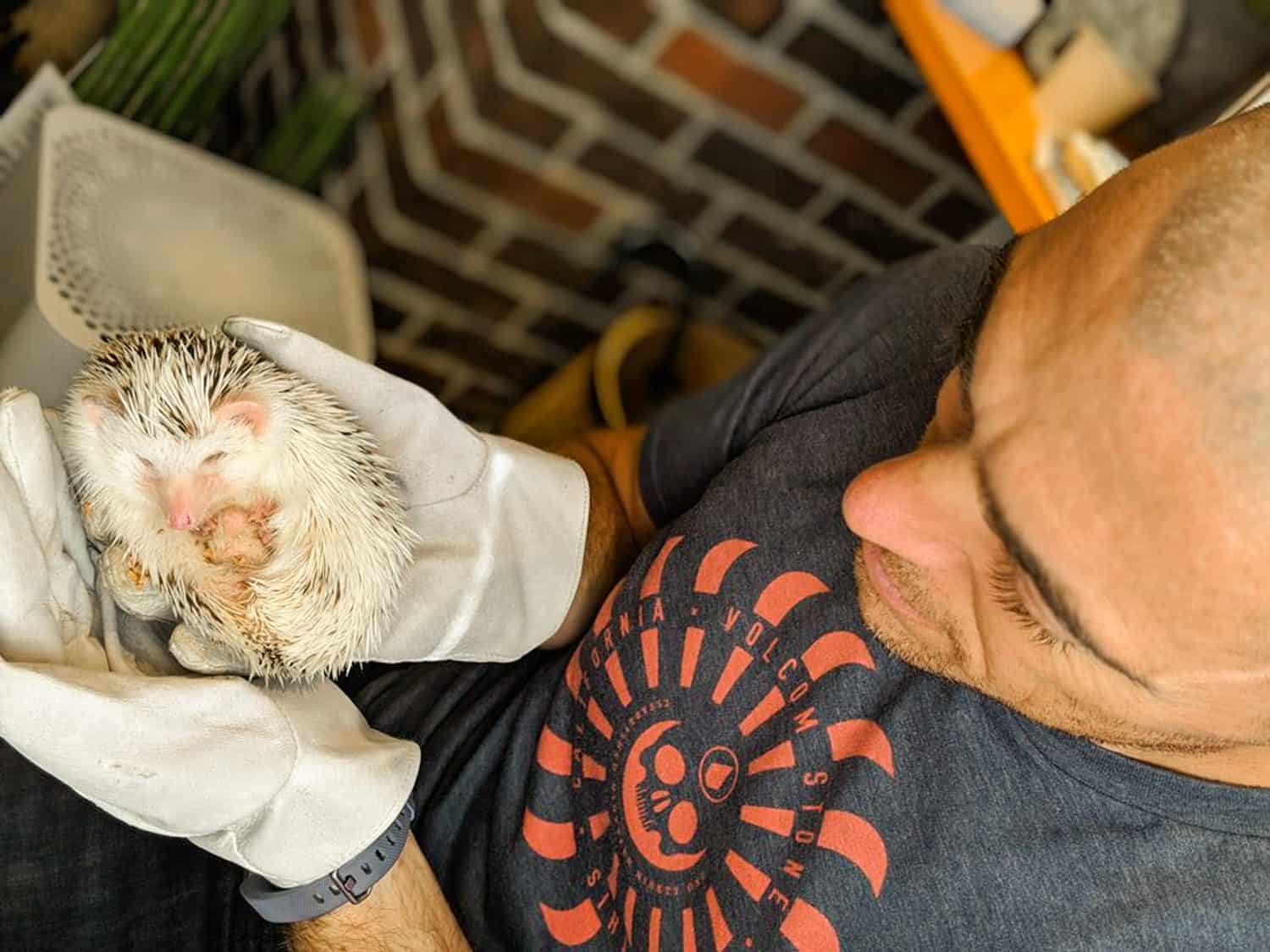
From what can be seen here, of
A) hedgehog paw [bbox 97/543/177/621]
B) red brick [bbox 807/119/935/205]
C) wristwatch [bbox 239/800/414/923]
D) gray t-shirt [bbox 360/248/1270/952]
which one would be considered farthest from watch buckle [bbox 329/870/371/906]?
red brick [bbox 807/119/935/205]

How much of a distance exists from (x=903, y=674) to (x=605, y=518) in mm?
447

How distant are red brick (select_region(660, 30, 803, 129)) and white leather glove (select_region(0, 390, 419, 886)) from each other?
936 mm

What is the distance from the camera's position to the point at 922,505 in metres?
0.80

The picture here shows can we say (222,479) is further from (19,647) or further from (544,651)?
(544,651)

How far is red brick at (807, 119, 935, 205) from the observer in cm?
156

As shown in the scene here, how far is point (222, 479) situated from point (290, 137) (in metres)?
0.84

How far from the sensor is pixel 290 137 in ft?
5.30

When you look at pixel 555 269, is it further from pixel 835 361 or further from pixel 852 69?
pixel 835 361

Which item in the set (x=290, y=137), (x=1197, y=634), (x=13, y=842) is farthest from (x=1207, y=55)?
(x=13, y=842)

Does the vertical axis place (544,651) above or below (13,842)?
above

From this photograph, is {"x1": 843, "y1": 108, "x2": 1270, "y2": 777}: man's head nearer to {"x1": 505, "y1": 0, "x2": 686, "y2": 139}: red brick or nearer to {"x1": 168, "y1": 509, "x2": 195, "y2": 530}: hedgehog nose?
{"x1": 168, "y1": 509, "x2": 195, "y2": 530}: hedgehog nose

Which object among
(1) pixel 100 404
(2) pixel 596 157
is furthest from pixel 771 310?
(1) pixel 100 404

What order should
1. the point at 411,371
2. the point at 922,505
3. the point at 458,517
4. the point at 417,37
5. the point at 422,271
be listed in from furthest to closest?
the point at 411,371
the point at 422,271
the point at 417,37
the point at 458,517
the point at 922,505

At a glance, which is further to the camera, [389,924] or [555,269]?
[555,269]
